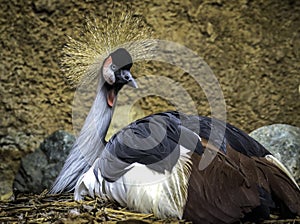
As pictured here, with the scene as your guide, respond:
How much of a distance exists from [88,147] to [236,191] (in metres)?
0.68

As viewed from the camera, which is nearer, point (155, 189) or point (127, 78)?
point (155, 189)

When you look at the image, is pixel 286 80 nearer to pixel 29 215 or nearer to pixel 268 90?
pixel 268 90

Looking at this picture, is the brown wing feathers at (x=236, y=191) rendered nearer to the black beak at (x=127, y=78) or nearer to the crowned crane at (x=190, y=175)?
the crowned crane at (x=190, y=175)

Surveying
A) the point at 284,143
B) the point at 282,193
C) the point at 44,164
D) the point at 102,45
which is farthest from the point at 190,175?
the point at 44,164

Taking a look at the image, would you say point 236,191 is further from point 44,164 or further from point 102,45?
point 44,164

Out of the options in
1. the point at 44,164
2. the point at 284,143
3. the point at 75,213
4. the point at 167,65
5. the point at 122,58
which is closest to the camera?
the point at 75,213

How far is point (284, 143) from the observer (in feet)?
8.07

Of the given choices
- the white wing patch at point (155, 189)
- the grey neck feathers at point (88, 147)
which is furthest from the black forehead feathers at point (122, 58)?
the white wing patch at point (155, 189)

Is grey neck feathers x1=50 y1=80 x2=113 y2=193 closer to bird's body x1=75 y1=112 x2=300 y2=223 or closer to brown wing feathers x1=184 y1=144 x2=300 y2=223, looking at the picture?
bird's body x1=75 y1=112 x2=300 y2=223

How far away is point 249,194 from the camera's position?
5.28 feet

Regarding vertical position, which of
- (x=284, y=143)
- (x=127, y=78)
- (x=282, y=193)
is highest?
(x=127, y=78)

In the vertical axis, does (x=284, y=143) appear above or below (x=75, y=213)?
above

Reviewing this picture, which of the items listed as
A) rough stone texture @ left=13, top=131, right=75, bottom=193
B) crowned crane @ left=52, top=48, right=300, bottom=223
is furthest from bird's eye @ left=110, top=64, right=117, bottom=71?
rough stone texture @ left=13, top=131, right=75, bottom=193

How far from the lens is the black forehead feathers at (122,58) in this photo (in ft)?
6.84
